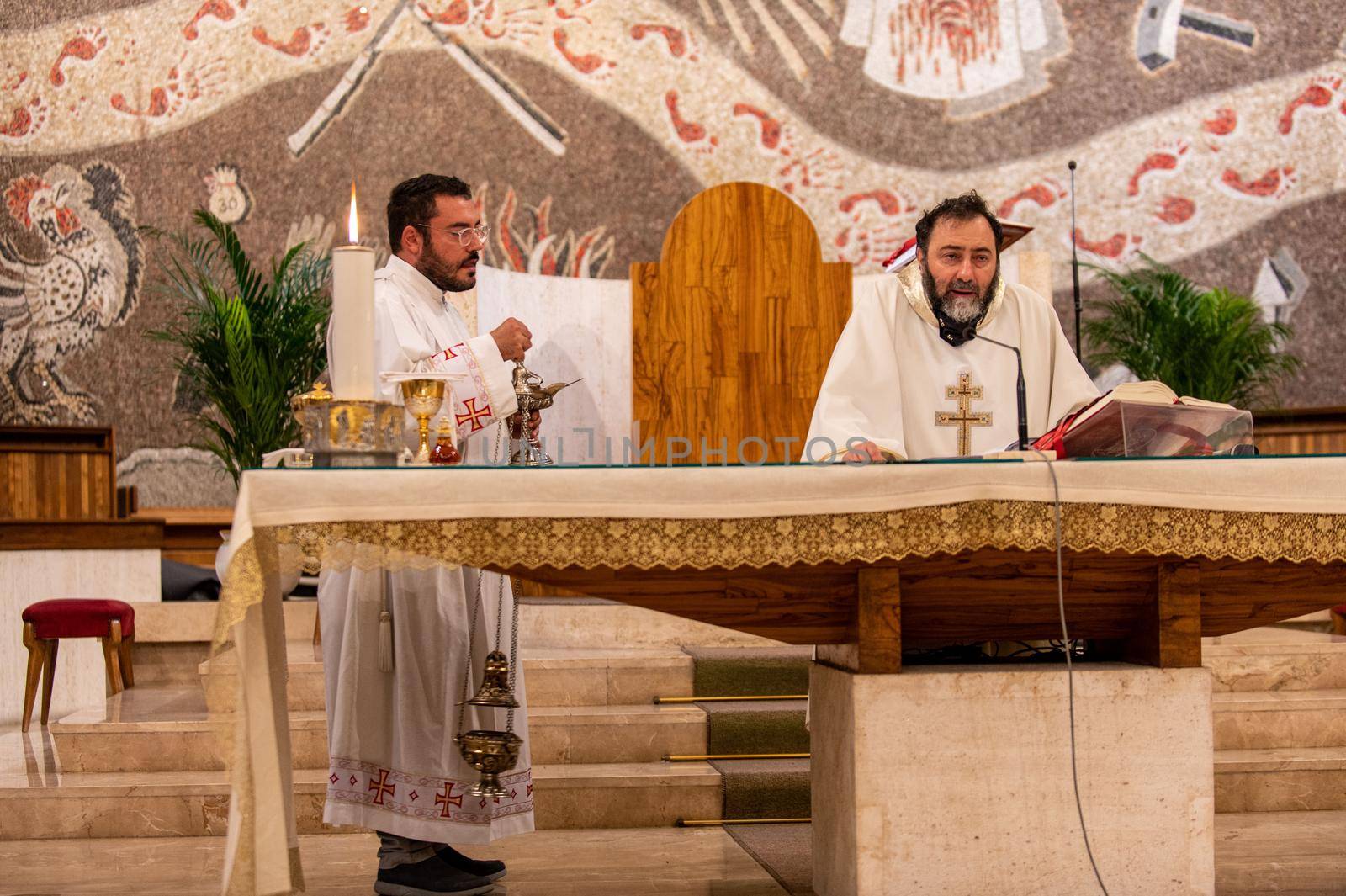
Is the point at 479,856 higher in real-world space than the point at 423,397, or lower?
lower

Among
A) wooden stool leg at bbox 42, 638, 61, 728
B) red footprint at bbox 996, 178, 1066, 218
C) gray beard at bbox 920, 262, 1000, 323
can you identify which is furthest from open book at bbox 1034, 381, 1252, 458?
Answer: red footprint at bbox 996, 178, 1066, 218

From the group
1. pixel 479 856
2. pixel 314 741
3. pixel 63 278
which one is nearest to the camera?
pixel 479 856

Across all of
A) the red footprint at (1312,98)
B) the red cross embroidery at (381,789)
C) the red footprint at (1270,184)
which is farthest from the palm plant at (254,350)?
the red footprint at (1312,98)

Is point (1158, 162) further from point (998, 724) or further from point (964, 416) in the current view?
point (998, 724)

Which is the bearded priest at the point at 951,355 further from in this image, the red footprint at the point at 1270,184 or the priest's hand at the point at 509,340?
the red footprint at the point at 1270,184

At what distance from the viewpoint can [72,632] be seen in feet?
19.4

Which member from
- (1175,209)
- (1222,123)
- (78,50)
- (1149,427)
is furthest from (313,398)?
(1222,123)

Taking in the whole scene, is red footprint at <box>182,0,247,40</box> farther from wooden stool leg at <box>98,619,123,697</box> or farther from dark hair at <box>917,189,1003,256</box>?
dark hair at <box>917,189,1003,256</box>

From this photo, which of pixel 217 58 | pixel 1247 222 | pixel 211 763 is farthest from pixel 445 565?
pixel 1247 222

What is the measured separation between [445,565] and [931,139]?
284 inches

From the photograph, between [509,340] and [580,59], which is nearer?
[509,340]

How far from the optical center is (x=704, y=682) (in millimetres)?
5145

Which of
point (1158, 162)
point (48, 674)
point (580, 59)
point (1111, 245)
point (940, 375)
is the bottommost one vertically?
point (48, 674)

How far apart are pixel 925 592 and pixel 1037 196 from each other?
6.63 meters
